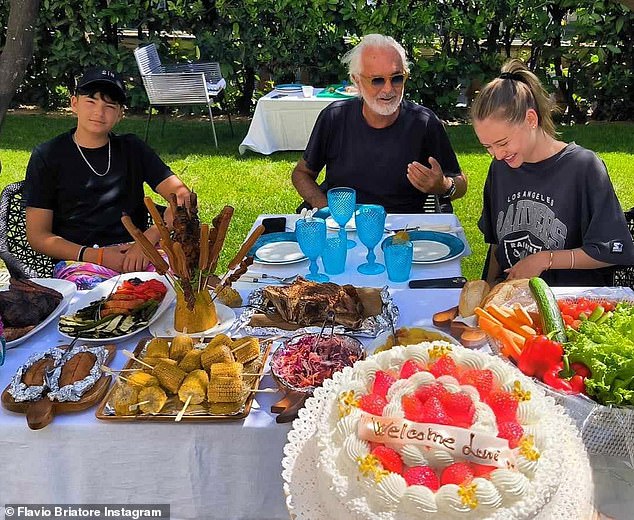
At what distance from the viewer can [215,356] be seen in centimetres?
182

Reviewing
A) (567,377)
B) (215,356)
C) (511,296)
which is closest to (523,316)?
(511,296)

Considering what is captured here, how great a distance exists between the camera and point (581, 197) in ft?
8.85

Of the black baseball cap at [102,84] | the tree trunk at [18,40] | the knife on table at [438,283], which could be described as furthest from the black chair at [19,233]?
the tree trunk at [18,40]

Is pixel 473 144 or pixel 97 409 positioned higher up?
pixel 97 409

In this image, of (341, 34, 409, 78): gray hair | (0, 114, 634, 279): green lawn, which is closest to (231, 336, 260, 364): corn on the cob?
(341, 34, 409, 78): gray hair

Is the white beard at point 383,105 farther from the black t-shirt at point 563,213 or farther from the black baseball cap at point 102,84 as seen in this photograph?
the black baseball cap at point 102,84

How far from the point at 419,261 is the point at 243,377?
1.12 m

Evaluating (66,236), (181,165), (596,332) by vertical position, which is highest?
(596,332)

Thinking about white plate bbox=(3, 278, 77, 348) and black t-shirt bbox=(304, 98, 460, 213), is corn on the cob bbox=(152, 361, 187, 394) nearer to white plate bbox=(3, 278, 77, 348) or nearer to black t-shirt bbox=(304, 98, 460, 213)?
white plate bbox=(3, 278, 77, 348)

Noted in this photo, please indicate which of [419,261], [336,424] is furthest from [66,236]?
[336,424]

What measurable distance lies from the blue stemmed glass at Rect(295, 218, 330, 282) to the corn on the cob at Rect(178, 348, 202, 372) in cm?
79

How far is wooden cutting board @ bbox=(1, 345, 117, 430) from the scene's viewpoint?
168cm

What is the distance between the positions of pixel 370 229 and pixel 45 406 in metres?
1.42

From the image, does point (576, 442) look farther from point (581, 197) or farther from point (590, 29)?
point (590, 29)
